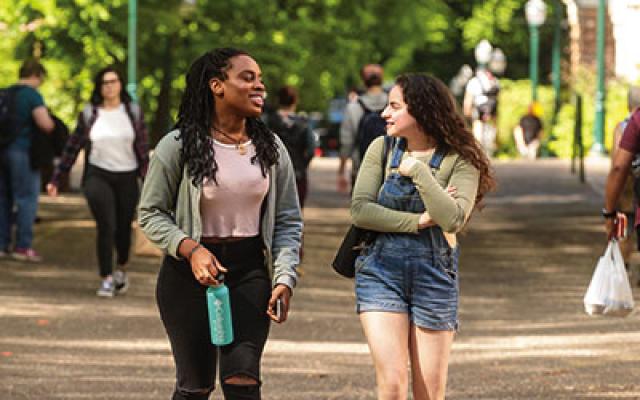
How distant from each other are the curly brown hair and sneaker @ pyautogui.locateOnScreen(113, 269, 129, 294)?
764cm

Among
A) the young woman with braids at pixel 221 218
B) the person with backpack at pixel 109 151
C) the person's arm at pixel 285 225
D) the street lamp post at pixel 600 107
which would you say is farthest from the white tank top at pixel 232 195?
the street lamp post at pixel 600 107

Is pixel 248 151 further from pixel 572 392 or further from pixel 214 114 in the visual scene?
pixel 572 392

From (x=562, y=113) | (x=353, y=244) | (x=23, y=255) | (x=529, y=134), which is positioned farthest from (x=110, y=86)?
(x=529, y=134)

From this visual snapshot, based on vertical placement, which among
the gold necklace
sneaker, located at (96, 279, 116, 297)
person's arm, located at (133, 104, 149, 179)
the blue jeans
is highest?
the gold necklace

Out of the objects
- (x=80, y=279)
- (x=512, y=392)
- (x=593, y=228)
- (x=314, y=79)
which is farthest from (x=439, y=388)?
(x=314, y=79)

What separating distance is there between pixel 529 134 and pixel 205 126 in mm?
33257

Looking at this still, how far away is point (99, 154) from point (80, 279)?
2426 millimetres

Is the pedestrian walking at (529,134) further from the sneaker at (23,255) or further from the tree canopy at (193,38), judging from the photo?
the sneaker at (23,255)

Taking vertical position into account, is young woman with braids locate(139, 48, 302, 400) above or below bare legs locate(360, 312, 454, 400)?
above

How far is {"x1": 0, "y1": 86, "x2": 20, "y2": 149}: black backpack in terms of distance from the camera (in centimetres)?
1622

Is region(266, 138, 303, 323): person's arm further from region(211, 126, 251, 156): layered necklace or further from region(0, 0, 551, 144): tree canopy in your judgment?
region(0, 0, 551, 144): tree canopy

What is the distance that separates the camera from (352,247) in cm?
706

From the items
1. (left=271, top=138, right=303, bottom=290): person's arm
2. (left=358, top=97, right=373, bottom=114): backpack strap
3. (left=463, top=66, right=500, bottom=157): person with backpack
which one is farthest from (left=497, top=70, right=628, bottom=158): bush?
(left=271, top=138, right=303, bottom=290): person's arm

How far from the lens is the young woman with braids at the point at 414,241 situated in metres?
6.86
